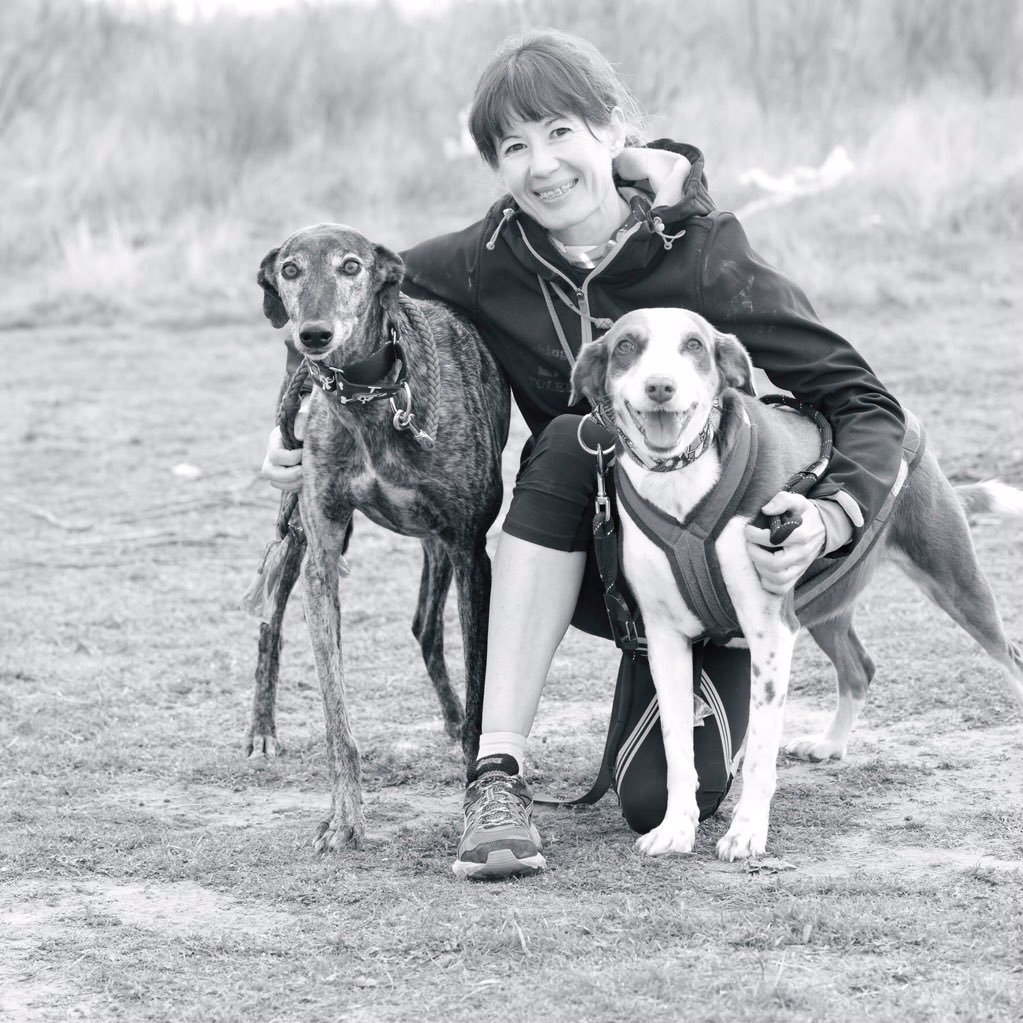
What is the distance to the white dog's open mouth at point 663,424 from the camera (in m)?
3.22

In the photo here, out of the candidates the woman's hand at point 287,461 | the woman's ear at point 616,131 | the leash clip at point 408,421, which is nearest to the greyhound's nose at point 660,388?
the leash clip at point 408,421

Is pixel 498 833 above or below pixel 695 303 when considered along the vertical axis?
below

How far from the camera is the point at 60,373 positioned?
35.1 ft

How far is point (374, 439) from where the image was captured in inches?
147

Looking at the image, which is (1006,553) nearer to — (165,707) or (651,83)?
(165,707)

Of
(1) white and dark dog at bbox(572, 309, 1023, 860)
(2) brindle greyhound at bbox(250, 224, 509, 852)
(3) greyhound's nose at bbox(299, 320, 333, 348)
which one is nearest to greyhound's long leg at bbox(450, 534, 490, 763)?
(2) brindle greyhound at bbox(250, 224, 509, 852)

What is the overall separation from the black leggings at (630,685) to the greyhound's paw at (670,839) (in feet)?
0.34

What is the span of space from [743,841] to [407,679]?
77.7 inches

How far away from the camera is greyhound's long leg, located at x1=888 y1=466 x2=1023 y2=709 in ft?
12.0

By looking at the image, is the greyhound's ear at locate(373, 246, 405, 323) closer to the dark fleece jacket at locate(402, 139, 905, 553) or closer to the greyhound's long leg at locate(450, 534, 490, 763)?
the dark fleece jacket at locate(402, 139, 905, 553)

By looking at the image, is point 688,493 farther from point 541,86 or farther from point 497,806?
point 541,86

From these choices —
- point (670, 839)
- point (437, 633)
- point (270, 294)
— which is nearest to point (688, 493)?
point (670, 839)

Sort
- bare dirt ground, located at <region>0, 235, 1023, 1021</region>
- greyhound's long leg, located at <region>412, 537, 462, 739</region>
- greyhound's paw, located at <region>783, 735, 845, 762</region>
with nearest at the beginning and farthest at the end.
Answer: bare dirt ground, located at <region>0, 235, 1023, 1021</region> → greyhound's paw, located at <region>783, 735, 845, 762</region> → greyhound's long leg, located at <region>412, 537, 462, 739</region>

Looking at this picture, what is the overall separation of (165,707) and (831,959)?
2.70 m
